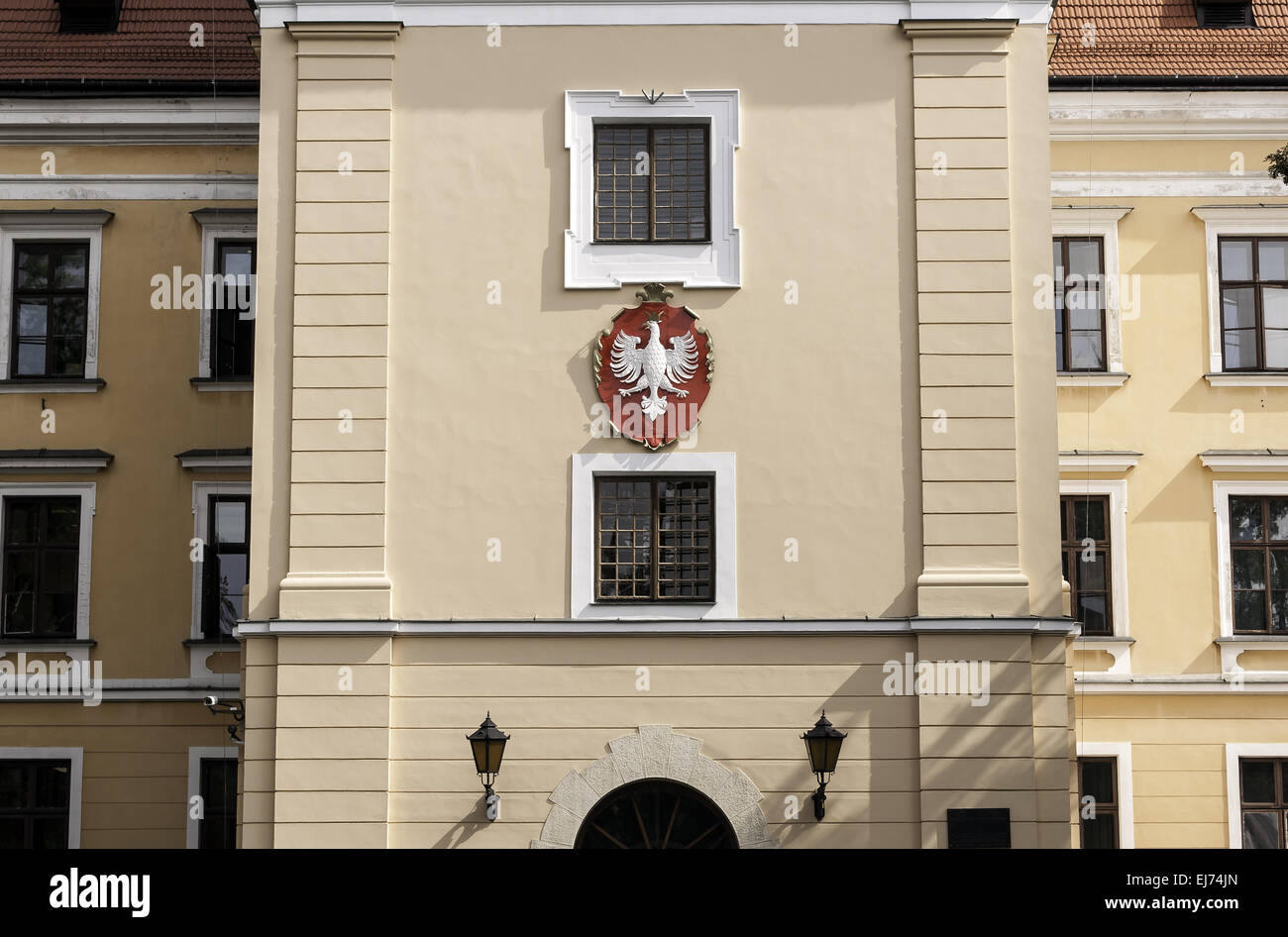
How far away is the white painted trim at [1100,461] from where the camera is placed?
2033cm

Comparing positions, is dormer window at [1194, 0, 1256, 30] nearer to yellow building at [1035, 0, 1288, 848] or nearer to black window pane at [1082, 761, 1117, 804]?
yellow building at [1035, 0, 1288, 848]

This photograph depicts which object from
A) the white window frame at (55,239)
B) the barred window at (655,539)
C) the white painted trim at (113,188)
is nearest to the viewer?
the barred window at (655,539)

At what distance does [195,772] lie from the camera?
63.6 ft

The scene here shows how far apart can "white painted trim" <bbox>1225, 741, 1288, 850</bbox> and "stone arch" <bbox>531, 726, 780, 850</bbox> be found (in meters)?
6.65

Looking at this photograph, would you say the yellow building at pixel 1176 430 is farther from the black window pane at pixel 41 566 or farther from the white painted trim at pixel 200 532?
the black window pane at pixel 41 566

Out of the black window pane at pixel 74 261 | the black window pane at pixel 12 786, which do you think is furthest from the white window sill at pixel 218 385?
the black window pane at pixel 12 786

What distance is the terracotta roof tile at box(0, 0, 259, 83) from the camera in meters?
20.8

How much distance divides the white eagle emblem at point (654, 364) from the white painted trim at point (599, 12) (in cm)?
328

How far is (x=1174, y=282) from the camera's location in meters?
20.7

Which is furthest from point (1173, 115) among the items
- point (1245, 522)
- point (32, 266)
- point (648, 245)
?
point (32, 266)

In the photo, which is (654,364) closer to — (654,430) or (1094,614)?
(654,430)

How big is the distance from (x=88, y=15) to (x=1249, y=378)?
50.8 feet

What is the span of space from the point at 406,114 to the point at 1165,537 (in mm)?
10352

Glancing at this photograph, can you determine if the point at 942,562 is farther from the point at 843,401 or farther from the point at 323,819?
the point at 323,819
